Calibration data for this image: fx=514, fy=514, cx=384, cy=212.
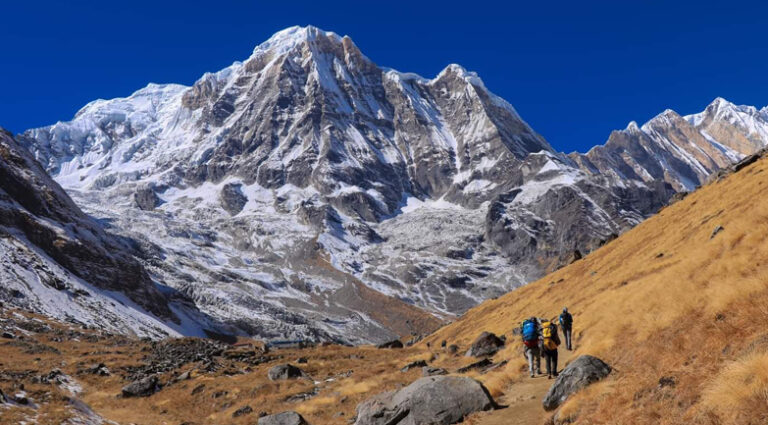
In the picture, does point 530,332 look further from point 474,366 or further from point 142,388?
point 142,388

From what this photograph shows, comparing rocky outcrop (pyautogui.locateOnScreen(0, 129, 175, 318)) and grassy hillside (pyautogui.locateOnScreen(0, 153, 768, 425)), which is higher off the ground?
rocky outcrop (pyautogui.locateOnScreen(0, 129, 175, 318))

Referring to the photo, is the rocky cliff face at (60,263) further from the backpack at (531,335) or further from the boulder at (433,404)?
the backpack at (531,335)

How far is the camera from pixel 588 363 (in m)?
14.9

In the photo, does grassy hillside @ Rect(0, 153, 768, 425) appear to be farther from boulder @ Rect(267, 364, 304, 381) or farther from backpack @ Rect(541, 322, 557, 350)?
backpack @ Rect(541, 322, 557, 350)

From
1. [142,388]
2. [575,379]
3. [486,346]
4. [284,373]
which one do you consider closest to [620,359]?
[575,379]

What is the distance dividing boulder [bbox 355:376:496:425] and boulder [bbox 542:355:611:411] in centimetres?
242

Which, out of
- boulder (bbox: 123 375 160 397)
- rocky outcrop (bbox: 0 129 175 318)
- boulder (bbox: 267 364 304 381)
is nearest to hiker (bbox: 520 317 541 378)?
boulder (bbox: 267 364 304 381)

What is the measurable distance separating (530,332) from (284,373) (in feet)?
75.4

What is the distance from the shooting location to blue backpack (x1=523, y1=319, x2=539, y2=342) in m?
20.4

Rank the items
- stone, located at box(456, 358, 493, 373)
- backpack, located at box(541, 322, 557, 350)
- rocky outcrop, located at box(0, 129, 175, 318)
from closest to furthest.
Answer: backpack, located at box(541, 322, 557, 350) → stone, located at box(456, 358, 493, 373) → rocky outcrop, located at box(0, 129, 175, 318)

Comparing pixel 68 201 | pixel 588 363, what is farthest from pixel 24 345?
pixel 68 201

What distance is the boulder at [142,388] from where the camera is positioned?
122 feet

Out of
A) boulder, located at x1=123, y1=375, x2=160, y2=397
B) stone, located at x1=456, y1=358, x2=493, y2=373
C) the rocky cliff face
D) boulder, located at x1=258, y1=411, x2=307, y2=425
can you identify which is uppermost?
the rocky cliff face

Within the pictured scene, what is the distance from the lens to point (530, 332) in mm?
20531
